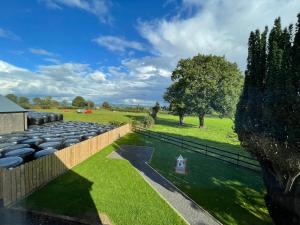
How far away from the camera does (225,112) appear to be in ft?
129

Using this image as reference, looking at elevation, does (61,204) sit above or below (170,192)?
above

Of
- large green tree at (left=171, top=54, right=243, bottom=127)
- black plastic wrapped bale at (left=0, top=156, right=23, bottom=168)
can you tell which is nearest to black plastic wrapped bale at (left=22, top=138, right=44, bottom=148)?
black plastic wrapped bale at (left=0, top=156, right=23, bottom=168)

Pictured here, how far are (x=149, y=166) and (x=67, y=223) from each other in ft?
27.5

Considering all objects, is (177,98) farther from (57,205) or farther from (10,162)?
(57,205)

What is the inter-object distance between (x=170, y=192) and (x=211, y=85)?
3022 cm

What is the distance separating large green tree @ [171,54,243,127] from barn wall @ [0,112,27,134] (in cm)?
2582

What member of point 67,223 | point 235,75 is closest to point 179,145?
point 67,223

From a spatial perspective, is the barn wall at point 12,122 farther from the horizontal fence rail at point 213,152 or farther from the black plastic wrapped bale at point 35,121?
the horizontal fence rail at point 213,152

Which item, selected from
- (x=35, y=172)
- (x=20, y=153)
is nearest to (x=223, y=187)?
(x=35, y=172)

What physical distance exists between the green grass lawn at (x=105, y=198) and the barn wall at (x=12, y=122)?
41.7ft

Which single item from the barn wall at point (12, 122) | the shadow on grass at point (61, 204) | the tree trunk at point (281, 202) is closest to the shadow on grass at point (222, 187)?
the tree trunk at point (281, 202)

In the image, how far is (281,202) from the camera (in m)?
8.83

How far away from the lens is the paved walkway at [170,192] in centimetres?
876

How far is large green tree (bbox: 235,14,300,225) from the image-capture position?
25.3 feet
